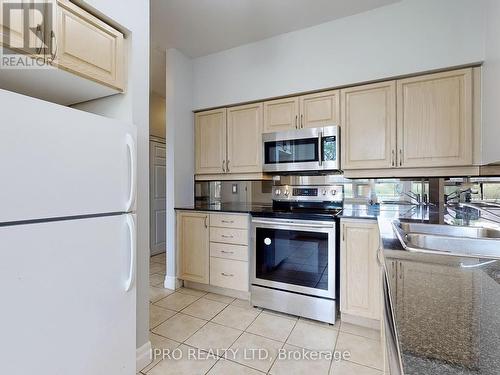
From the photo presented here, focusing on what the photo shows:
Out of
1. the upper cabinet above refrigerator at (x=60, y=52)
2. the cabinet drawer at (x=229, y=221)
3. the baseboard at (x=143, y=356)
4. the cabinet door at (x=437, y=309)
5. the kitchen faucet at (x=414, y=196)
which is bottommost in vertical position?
the baseboard at (x=143, y=356)

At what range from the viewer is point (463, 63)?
1.86 metres

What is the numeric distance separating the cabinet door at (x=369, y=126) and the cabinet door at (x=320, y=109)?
0.07m

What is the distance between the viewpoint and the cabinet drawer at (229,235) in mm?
2418

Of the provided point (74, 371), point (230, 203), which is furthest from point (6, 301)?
point (230, 203)

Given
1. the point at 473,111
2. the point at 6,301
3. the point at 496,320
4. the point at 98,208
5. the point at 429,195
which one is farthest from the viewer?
the point at 429,195

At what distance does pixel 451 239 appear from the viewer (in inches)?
47.5

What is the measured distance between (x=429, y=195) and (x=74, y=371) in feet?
8.84

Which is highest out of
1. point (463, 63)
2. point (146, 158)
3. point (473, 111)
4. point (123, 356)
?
point (463, 63)

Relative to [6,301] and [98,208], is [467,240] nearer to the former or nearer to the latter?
[98,208]

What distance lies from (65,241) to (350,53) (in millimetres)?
2531

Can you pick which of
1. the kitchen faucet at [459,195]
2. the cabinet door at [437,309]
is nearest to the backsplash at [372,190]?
the kitchen faucet at [459,195]

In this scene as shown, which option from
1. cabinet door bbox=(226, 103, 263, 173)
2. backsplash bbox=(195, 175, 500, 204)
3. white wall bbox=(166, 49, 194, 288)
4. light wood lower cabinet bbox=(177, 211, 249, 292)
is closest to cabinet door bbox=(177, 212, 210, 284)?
light wood lower cabinet bbox=(177, 211, 249, 292)

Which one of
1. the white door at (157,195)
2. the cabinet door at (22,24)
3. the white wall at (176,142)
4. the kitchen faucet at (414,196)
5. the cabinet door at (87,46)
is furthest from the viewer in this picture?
the white door at (157,195)

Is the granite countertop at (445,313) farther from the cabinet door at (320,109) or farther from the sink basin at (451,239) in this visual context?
the cabinet door at (320,109)
